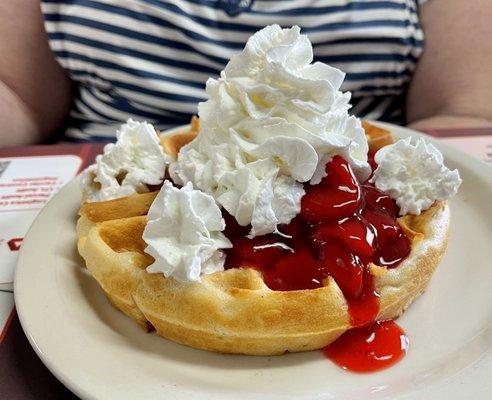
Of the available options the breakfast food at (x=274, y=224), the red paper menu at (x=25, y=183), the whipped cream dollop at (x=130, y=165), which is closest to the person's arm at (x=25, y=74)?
the red paper menu at (x=25, y=183)

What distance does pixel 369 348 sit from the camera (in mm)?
897

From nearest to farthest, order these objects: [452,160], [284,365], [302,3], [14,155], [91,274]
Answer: [284,365]
[91,274]
[452,160]
[14,155]
[302,3]

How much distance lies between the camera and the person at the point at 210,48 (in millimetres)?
1736

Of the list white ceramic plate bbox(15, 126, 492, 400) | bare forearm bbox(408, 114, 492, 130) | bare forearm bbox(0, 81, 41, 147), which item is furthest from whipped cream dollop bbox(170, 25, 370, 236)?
bare forearm bbox(0, 81, 41, 147)

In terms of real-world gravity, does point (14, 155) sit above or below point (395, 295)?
below

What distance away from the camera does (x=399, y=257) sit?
0.98 m

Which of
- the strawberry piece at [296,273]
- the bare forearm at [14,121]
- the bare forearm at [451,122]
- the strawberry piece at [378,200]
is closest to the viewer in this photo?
the strawberry piece at [296,273]

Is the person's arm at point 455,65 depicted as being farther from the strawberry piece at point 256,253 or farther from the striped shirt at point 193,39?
the strawberry piece at point 256,253

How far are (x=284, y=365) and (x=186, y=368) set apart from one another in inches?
5.4

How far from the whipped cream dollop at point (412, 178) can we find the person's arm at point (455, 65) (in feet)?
2.24

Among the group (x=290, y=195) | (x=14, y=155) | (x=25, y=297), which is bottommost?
(x=14, y=155)

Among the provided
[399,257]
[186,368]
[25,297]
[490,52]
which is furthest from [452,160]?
[25,297]

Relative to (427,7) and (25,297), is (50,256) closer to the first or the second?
(25,297)

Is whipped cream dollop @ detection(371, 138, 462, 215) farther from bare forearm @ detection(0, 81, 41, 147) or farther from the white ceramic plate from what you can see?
bare forearm @ detection(0, 81, 41, 147)
